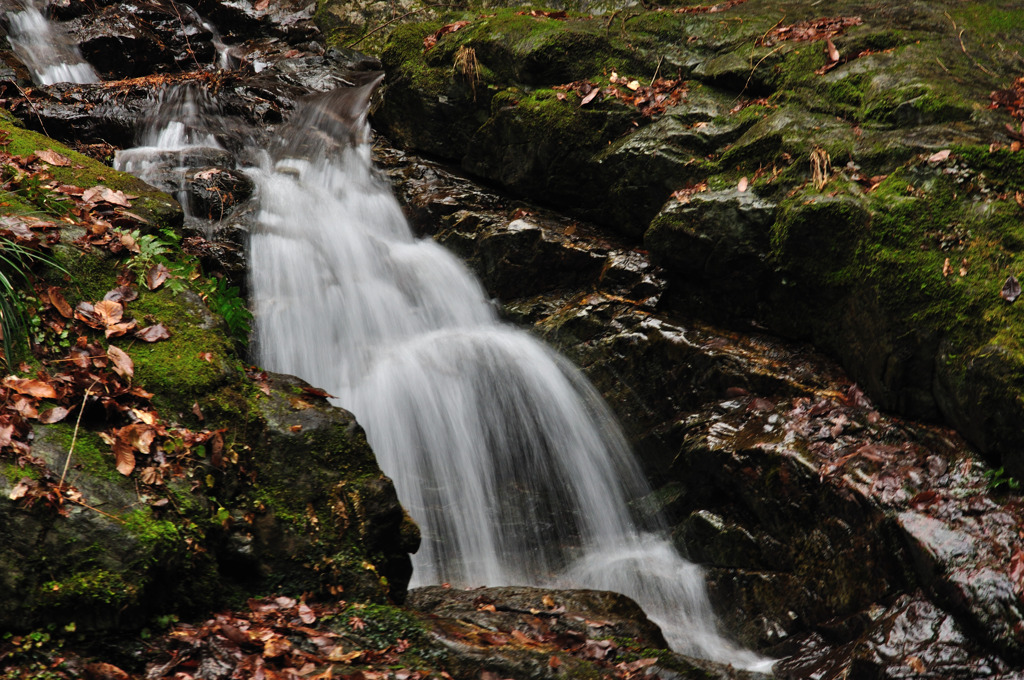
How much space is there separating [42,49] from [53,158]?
754 cm

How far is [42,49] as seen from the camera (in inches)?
419

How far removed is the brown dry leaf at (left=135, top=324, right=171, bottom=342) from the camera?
156 inches

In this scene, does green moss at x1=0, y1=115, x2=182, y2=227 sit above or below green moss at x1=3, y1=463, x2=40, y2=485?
above

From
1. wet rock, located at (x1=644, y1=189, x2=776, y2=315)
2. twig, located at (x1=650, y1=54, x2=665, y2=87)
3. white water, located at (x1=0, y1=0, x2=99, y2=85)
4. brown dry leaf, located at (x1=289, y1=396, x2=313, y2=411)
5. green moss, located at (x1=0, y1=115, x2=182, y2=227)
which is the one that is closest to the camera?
brown dry leaf, located at (x1=289, y1=396, x2=313, y2=411)

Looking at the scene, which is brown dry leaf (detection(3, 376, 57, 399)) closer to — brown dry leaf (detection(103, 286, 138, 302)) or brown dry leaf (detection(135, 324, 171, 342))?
brown dry leaf (detection(135, 324, 171, 342))

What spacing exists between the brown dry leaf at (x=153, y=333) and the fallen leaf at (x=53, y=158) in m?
2.07

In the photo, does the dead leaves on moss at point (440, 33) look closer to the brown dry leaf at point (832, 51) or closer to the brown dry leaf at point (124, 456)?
the brown dry leaf at point (832, 51)

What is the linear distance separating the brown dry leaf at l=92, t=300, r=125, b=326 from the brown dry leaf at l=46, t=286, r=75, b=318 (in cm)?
13

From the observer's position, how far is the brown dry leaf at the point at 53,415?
3277 millimetres

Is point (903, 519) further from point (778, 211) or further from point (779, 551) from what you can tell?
point (778, 211)

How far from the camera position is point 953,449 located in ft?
15.1

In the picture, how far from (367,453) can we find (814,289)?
3.99 m

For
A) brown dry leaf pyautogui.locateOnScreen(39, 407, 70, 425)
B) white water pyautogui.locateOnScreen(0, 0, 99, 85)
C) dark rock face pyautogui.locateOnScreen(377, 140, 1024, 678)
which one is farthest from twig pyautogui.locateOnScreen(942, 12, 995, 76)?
white water pyautogui.locateOnScreen(0, 0, 99, 85)

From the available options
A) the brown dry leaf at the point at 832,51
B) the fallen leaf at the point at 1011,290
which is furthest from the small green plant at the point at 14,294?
the brown dry leaf at the point at 832,51
